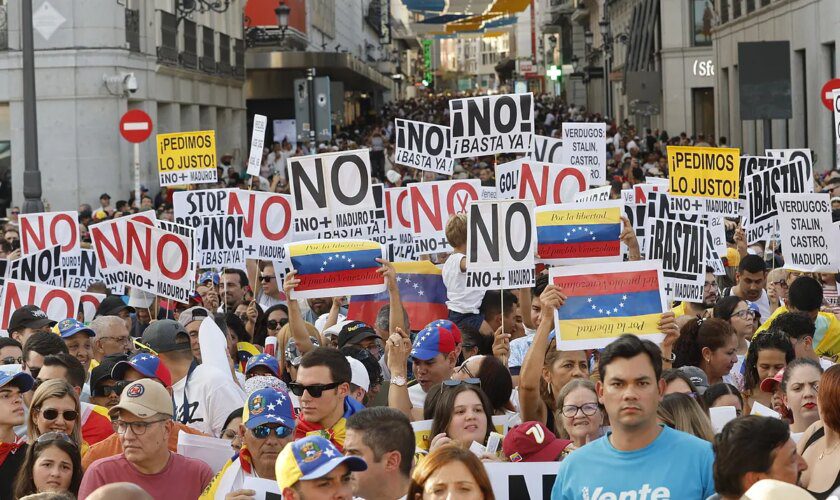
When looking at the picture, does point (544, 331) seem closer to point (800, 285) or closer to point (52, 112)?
point (800, 285)

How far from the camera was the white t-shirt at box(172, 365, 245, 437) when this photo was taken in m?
8.54

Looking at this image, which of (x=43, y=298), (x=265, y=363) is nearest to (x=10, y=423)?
(x=265, y=363)

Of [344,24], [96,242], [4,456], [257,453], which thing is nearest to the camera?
[257,453]

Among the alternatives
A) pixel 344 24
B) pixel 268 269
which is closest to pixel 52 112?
pixel 268 269

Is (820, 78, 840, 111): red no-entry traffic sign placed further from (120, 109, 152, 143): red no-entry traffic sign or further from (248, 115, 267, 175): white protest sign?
(120, 109, 152, 143): red no-entry traffic sign

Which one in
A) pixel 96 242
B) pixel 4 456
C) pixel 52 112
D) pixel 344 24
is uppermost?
pixel 344 24

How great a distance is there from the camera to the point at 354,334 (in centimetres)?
988

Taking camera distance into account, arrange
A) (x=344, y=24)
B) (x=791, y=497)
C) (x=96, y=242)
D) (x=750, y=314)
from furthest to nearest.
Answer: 1. (x=344, y=24)
2. (x=96, y=242)
3. (x=750, y=314)
4. (x=791, y=497)

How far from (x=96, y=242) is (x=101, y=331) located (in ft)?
9.85

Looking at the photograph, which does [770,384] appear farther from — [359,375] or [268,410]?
[268,410]

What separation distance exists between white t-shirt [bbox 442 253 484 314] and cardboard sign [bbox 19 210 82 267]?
16.2 ft

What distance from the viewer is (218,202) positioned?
16000mm

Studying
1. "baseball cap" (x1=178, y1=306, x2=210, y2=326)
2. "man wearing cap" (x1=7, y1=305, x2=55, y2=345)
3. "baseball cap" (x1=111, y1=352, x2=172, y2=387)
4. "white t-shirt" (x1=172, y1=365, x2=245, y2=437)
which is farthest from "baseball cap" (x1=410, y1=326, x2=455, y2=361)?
"man wearing cap" (x1=7, y1=305, x2=55, y2=345)

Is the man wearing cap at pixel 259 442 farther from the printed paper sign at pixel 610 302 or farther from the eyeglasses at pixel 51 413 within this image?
the printed paper sign at pixel 610 302
